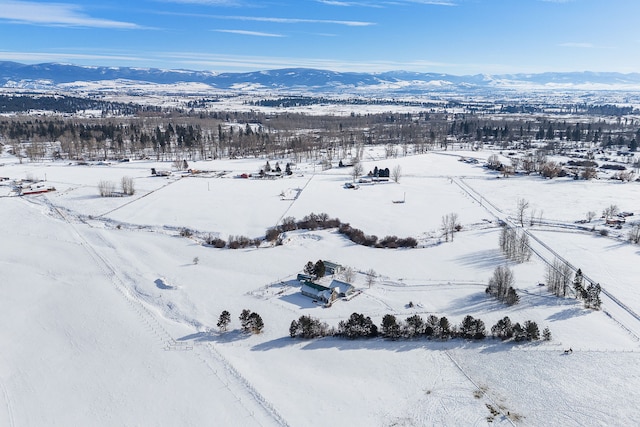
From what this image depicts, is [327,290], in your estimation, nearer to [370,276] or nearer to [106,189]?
[370,276]

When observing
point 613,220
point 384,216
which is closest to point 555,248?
point 613,220

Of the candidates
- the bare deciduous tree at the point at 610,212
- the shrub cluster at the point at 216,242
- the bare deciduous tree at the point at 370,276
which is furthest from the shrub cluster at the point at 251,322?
the bare deciduous tree at the point at 610,212

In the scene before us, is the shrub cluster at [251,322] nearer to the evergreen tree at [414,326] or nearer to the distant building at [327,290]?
the distant building at [327,290]

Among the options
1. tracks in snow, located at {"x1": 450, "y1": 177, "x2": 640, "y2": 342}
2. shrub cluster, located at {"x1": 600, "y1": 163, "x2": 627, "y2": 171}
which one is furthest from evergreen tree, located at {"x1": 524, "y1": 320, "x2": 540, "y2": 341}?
shrub cluster, located at {"x1": 600, "y1": 163, "x2": 627, "y2": 171}

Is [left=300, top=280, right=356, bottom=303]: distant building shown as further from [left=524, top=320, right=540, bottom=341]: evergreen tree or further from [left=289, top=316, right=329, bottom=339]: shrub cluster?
[left=524, top=320, right=540, bottom=341]: evergreen tree

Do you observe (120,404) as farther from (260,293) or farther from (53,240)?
(53,240)

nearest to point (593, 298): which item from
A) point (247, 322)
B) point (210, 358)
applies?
point (247, 322)
